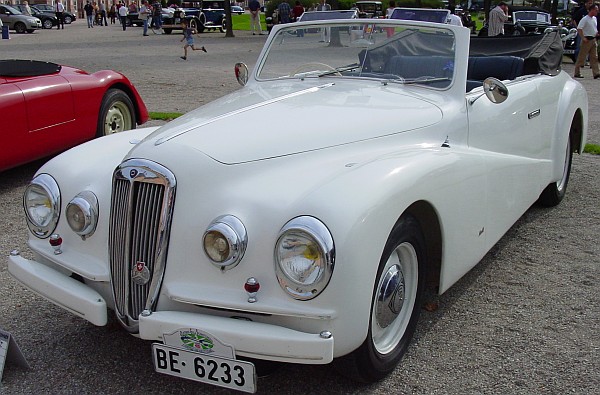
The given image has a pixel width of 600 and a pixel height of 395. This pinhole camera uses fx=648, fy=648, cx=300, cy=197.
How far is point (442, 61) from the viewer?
3.96 metres

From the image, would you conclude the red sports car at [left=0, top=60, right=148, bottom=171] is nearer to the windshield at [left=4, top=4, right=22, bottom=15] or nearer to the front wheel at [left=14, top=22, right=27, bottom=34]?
the front wheel at [left=14, top=22, right=27, bottom=34]

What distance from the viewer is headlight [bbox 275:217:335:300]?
2.36m

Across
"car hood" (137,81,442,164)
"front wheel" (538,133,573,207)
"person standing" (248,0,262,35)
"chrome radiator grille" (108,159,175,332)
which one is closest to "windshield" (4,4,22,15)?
"person standing" (248,0,262,35)

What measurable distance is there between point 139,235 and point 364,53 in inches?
84.4

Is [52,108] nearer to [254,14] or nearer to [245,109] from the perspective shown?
[245,109]

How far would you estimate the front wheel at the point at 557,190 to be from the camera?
534 cm

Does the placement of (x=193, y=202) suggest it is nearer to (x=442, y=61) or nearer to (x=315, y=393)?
(x=315, y=393)

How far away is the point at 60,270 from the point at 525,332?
7.69ft

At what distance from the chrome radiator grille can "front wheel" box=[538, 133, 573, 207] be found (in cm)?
368

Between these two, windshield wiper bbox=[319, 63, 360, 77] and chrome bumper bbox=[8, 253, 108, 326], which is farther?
windshield wiper bbox=[319, 63, 360, 77]

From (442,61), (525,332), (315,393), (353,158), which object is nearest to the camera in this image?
(315,393)

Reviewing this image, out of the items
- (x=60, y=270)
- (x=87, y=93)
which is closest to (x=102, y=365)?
(x=60, y=270)

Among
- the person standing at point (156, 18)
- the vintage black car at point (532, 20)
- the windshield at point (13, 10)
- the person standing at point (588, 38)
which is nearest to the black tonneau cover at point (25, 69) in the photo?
the person standing at point (588, 38)

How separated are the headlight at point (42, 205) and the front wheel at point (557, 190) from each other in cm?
388
